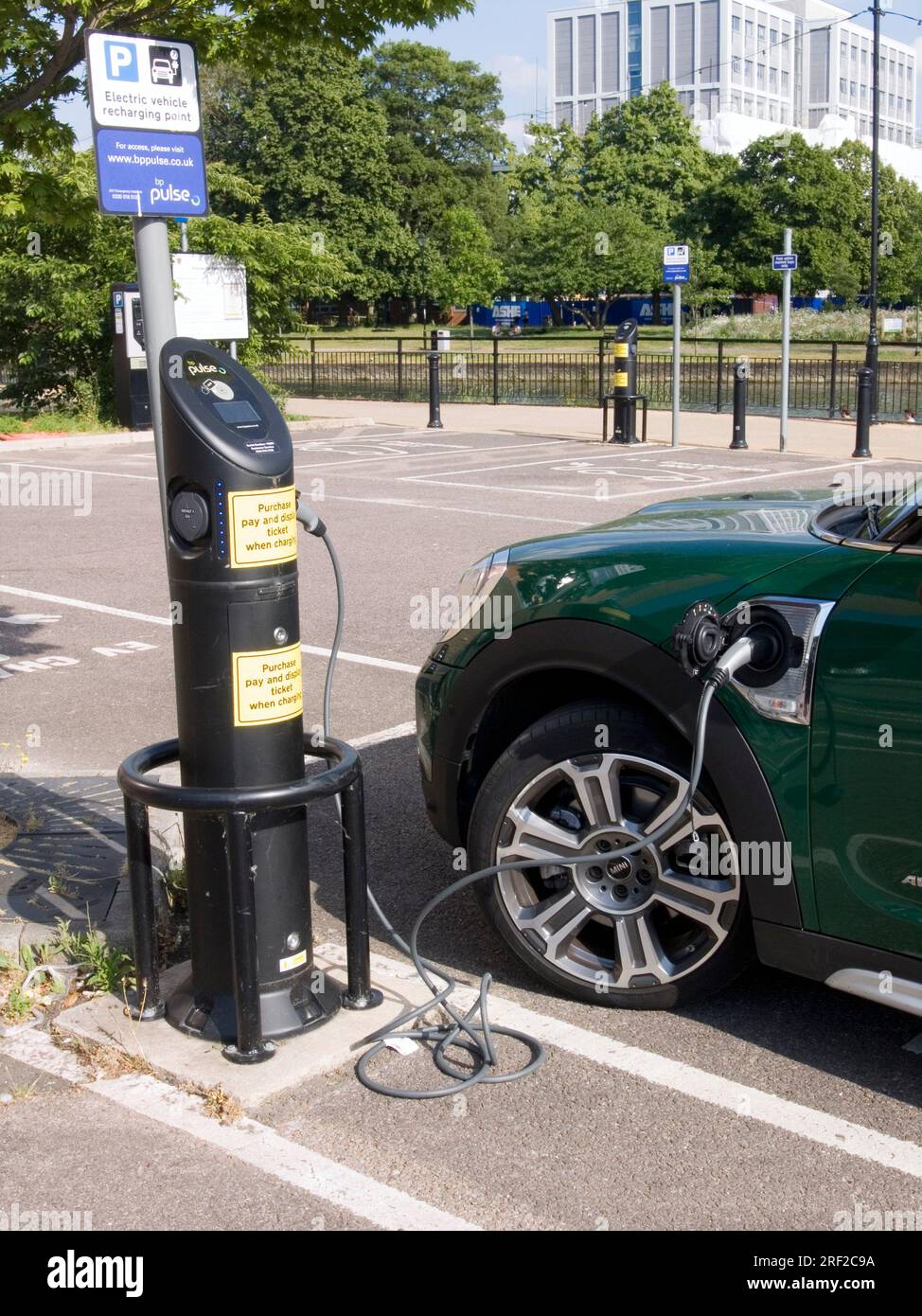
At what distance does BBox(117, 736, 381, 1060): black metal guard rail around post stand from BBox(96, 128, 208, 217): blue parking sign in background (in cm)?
163

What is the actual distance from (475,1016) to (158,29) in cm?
388

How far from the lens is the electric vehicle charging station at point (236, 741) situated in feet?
12.0

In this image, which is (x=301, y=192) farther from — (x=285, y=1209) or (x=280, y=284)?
(x=285, y=1209)

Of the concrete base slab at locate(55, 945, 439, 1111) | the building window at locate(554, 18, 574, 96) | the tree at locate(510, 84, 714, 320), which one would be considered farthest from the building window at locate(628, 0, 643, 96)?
the concrete base slab at locate(55, 945, 439, 1111)

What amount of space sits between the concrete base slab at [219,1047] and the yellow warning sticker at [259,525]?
4.18 ft

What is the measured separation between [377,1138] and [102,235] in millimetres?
21323

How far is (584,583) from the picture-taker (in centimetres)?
409

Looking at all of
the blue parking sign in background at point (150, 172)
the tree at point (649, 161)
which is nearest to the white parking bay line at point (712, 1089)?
the blue parking sign in background at point (150, 172)

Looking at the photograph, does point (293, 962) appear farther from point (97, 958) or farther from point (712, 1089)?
point (712, 1089)

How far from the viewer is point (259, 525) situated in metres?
3.67

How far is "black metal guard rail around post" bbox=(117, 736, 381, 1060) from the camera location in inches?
145

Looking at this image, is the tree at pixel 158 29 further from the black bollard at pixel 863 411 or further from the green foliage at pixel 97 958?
the black bollard at pixel 863 411

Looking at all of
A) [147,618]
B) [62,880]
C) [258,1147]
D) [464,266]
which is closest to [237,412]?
[258,1147]
